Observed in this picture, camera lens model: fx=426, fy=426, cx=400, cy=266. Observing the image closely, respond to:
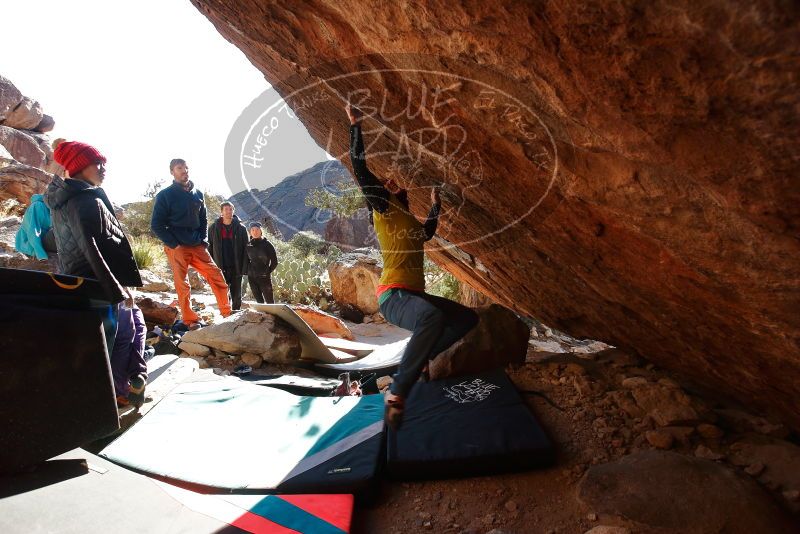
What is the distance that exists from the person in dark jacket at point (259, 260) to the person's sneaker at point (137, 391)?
3997mm

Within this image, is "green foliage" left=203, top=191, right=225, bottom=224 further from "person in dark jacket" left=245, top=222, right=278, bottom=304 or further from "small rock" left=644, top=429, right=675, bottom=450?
"small rock" left=644, top=429, right=675, bottom=450

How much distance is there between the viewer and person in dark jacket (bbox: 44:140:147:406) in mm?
3016

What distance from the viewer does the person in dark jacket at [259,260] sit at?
756 centimetres

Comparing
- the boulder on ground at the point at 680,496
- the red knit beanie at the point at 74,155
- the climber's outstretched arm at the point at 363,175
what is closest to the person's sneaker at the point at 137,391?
the red knit beanie at the point at 74,155

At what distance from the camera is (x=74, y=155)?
3.05 meters

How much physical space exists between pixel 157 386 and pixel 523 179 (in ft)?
12.8

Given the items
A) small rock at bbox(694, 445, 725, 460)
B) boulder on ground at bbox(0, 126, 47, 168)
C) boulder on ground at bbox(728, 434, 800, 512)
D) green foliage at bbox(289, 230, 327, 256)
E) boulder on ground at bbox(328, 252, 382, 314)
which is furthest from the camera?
green foliage at bbox(289, 230, 327, 256)

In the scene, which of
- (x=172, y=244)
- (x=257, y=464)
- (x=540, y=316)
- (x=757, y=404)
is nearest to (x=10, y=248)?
(x=172, y=244)

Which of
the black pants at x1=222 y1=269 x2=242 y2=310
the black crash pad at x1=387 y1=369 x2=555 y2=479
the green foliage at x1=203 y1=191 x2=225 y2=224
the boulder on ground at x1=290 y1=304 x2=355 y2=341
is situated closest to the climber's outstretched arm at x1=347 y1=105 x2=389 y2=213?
the black crash pad at x1=387 y1=369 x2=555 y2=479

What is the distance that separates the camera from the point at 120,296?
2938 millimetres

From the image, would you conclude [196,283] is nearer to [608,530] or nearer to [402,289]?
[402,289]

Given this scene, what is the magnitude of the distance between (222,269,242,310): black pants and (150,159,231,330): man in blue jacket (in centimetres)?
147

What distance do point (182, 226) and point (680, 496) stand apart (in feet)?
18.6

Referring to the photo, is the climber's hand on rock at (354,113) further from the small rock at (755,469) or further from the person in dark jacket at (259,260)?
the person in dark jacket at (259,260)
